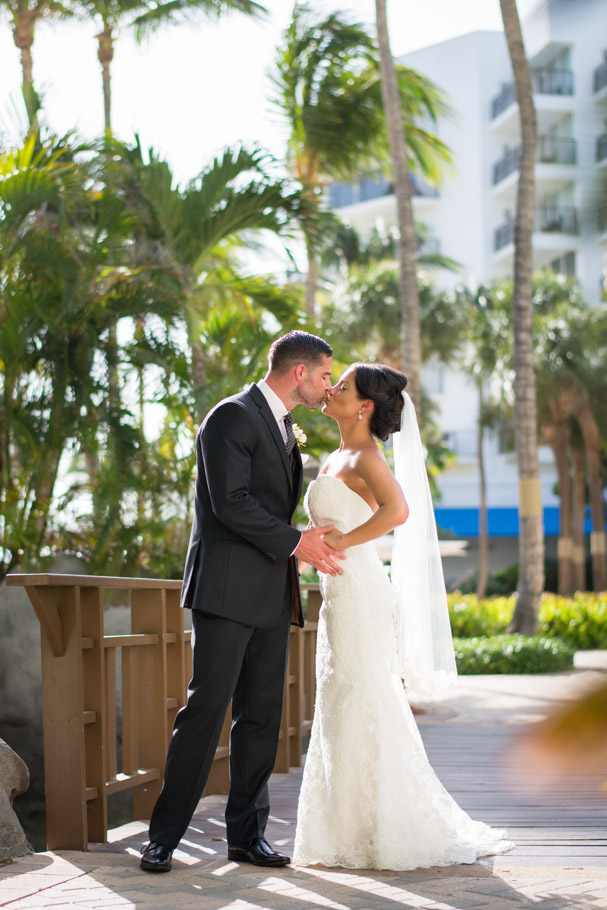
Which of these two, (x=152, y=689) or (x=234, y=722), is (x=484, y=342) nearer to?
(x=152, y=689)

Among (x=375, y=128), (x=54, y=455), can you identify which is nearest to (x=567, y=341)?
(x=375, y=128)

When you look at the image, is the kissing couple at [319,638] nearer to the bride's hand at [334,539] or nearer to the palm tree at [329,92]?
the bride's hand at [334,539]

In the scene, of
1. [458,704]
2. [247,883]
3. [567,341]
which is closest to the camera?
[247,883]

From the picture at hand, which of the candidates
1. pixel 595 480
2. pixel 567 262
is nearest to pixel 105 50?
pixel 567 262

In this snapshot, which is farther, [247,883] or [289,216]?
[289,216]

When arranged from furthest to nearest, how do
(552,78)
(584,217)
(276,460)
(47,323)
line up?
1. (47,323)
2. (276,460)
3. (552,78)
4. (584,217)

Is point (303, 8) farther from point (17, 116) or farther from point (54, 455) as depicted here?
point (54, 455)

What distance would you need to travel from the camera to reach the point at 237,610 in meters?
3.60

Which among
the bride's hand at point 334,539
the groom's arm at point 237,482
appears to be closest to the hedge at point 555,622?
the bride's hand at point 334,539

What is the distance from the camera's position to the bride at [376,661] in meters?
3.80

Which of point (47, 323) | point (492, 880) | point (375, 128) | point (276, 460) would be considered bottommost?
point (492, 880)

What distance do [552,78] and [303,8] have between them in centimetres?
1387

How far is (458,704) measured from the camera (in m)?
9.77

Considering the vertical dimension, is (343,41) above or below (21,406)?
above
